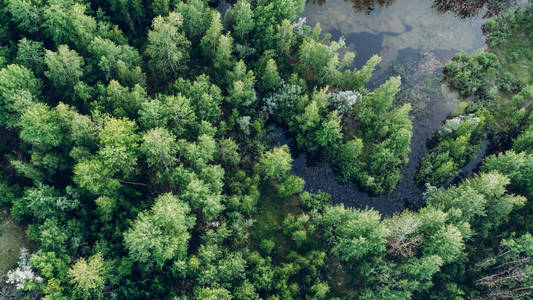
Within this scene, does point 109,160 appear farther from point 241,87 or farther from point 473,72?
point 473,72

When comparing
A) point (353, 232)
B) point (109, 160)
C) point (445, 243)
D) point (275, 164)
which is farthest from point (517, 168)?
point (109, 160)

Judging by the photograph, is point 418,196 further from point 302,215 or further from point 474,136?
point 302,215

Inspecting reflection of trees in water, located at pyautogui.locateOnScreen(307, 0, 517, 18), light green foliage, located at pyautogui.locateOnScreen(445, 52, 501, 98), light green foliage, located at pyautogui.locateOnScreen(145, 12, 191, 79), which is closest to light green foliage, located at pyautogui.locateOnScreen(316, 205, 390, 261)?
light green foliage, located at pyautogui.locateOnScreen(145, 12, 191, 79)

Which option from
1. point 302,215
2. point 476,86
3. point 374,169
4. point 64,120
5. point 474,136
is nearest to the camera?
point 64,120

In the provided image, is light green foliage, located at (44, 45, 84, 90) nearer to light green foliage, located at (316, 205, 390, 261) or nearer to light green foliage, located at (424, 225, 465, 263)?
light green foliage, located at (316, 205, 390, 261)

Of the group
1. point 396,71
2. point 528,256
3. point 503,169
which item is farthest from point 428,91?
point 528,256
